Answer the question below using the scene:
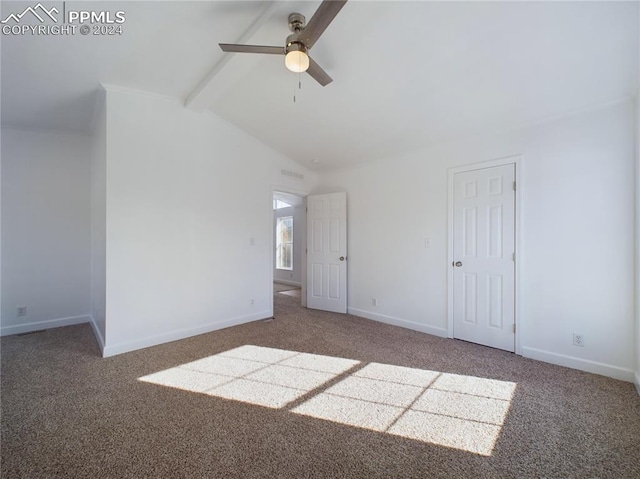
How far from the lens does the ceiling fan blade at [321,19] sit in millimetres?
1620

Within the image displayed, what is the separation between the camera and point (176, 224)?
139 inches

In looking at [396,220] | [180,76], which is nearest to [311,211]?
[396,220]

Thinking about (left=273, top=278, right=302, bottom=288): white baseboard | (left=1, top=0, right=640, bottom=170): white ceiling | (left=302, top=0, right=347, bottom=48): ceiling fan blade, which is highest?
(left=1, top=0, right=640, bottom=170): white ceiling

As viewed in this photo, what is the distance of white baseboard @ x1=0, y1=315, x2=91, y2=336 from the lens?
3705 millimetres

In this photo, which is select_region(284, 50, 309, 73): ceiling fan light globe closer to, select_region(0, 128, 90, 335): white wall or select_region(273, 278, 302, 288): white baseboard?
select_region(0, 128, 90, 335): white wall

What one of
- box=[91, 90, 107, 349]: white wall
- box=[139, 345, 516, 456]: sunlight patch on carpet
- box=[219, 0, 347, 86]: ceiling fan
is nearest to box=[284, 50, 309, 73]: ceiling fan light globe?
box=[219, 0, 347, 86]: ceiling fan

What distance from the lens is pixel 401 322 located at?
13.3 feet

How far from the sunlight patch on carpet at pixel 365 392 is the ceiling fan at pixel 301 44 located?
8.10 feet

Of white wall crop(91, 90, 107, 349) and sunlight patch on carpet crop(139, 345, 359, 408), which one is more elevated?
white wall crop(91, 90, 107, 349)

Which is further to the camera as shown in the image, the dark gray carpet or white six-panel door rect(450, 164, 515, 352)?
white six-panel door rect(450, 164, 515, 352)

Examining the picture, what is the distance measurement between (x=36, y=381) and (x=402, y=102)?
4282mm

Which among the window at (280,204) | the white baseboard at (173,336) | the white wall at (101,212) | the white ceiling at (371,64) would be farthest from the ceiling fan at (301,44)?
the window at (280,204)

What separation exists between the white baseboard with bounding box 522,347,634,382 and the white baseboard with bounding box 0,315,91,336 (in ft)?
18.9

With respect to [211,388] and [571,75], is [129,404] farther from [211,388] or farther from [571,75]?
[571,75]
